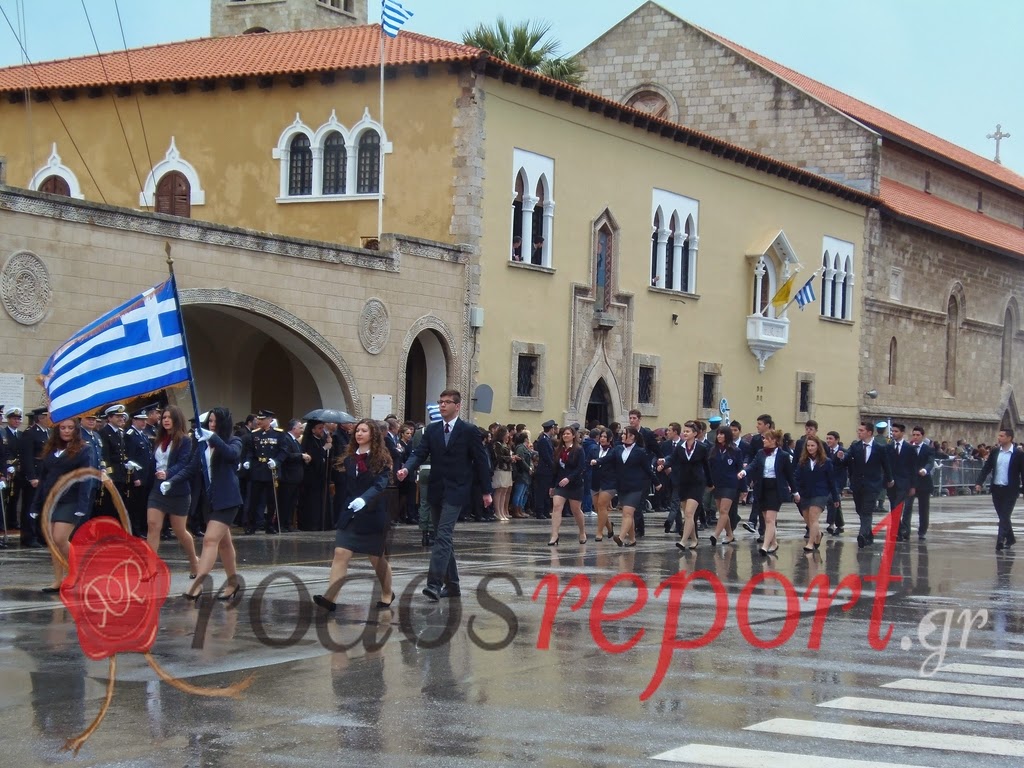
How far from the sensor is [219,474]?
44.0ft

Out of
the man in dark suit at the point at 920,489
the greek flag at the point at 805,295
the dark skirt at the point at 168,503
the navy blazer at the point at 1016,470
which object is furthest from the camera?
the greek flag at the point at 805,295

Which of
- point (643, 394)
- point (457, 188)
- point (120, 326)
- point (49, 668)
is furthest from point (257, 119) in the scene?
point (49, 668)

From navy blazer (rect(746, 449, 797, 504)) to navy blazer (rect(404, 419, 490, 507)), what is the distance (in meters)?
7.13

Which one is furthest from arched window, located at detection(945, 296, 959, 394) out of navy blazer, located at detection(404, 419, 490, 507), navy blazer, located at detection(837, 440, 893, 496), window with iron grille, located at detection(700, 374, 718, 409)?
navy blazer, located at detection(404, 419, 490, 507)

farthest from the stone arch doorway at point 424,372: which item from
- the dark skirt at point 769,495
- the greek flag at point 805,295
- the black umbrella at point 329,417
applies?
the greek flag at point 805,295

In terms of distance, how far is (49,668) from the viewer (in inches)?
377

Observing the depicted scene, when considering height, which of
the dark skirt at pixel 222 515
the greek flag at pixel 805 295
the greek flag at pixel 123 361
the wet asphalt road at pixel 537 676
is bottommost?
the wet asphalt road at pixel 537 676

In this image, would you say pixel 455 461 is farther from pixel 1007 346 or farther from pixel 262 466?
pixel 1007 346

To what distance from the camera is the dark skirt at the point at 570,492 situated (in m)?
20.6

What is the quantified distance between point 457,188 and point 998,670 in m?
21.7

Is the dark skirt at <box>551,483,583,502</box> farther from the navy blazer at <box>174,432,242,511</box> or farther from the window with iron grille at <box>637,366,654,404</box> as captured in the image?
the window with iron grille at <box>637,366,654,404</box>

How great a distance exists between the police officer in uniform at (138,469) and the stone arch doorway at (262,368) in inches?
304

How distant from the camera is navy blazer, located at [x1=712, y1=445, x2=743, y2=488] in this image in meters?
21.0

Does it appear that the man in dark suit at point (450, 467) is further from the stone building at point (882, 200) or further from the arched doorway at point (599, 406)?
the stone building at point (882, 200)
